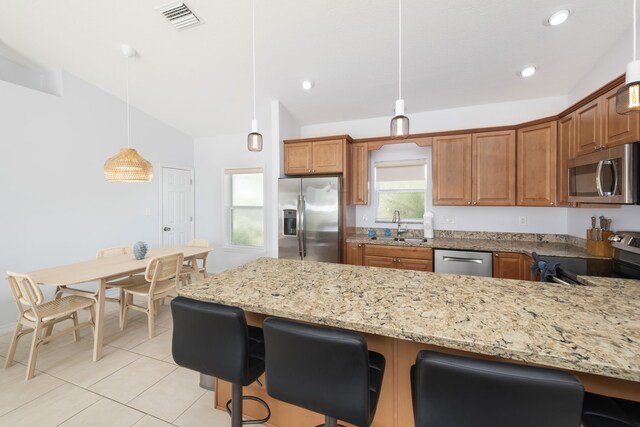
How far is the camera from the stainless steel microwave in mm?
1843

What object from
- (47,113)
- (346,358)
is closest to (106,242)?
(47,113)

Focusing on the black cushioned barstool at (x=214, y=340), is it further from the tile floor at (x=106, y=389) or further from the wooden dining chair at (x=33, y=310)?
the wooden dining chair at (x=33, y=310)

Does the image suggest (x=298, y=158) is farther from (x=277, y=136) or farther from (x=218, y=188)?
(x=218, y=188)

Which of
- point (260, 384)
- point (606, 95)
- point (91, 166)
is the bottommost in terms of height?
point (260, 384)

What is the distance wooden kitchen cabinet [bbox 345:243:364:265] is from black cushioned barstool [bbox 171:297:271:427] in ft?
7.71

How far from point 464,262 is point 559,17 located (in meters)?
2.32

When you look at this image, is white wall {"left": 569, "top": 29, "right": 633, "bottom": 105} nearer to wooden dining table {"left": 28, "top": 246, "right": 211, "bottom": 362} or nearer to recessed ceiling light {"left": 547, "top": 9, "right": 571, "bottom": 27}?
recessed ceiling light {"left": 547, "top": 9, "right": 571, "bottom": 27}

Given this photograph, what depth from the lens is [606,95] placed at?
2148mm

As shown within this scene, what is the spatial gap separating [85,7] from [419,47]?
10.2 ft

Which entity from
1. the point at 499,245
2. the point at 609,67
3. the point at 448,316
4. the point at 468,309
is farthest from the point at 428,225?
the point at 448,316

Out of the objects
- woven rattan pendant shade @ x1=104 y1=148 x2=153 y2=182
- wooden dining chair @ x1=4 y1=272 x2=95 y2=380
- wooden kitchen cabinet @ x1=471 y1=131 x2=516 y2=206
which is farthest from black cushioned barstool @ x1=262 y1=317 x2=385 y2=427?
wooden kitchen cabinet @ x1=471 y1=131 x2=516 y2=206

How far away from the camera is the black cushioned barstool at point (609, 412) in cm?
92

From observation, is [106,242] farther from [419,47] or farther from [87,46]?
[419,47]

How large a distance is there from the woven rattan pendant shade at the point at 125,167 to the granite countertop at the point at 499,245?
100 inches
